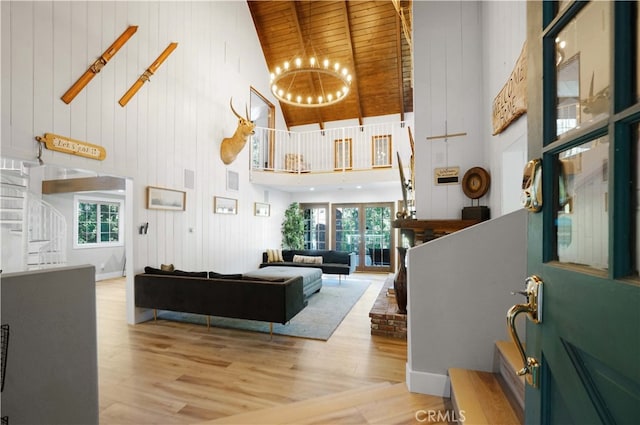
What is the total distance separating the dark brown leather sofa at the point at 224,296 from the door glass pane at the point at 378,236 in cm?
492

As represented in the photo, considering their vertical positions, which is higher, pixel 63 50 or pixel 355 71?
pixel 355 71

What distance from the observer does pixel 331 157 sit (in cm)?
866

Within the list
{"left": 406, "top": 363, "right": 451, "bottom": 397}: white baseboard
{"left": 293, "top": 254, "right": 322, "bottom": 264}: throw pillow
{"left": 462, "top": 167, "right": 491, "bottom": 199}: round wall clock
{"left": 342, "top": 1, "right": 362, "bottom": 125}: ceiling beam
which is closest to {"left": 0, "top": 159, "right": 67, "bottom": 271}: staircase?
{"left": 293, "top": 254, "right": 322, "bottom": 264}: throw pillow

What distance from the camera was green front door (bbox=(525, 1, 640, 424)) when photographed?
0.47 meters

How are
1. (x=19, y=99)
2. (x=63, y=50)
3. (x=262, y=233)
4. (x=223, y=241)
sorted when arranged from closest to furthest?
(x=19, y=99)
(x=63, y=50)
(x=223, y=241)
(x=262, y=233)

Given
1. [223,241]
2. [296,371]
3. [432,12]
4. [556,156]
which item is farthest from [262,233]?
[556,156]

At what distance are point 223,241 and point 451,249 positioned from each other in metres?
5.16

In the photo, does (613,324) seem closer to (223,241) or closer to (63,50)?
(63,50)

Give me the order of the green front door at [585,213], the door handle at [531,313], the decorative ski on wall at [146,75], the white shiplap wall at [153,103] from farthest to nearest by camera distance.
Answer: the decorative ski on wall at [146,75], the white shiplap wall at [153,103], the door handle at [531,313], the green front door at [585,213]

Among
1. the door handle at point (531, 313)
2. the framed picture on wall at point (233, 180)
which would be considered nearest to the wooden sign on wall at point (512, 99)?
the door handle at point (531, 313)

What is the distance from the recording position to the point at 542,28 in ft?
2.38

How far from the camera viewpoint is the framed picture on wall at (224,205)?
19.5ft

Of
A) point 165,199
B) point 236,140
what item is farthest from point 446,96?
point 165,199

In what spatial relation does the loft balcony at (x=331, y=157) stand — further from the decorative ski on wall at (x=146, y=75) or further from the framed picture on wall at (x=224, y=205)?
the decorative ski on wall at (x=146, y=75)
